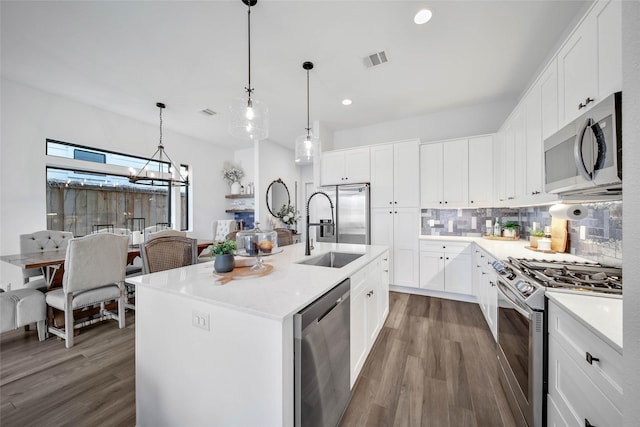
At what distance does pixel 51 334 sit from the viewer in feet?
8.43

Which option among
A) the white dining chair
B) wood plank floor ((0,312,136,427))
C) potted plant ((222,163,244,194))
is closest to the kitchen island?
wood plank floor ((0,312,136,427))

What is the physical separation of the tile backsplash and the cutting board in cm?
4

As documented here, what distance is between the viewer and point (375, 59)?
2.72 meters

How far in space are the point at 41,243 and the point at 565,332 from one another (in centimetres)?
527

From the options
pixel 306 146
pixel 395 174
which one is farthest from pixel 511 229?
pixel 306 146

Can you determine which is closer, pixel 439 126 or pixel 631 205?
pixel 631 205

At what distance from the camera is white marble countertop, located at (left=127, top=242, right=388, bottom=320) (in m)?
1.03

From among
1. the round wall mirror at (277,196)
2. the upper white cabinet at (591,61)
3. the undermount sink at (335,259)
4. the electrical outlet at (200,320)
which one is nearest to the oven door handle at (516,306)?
the undermount sink at (335,259)

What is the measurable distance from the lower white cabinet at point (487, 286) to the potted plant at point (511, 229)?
59cm

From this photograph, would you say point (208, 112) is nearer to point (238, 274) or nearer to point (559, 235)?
point (238, 274)

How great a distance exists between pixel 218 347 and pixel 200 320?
158 mm

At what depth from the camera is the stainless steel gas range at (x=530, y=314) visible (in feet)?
4.18

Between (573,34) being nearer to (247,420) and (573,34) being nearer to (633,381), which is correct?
(633,381)

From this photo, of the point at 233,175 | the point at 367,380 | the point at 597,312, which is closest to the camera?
the point at 597,312
